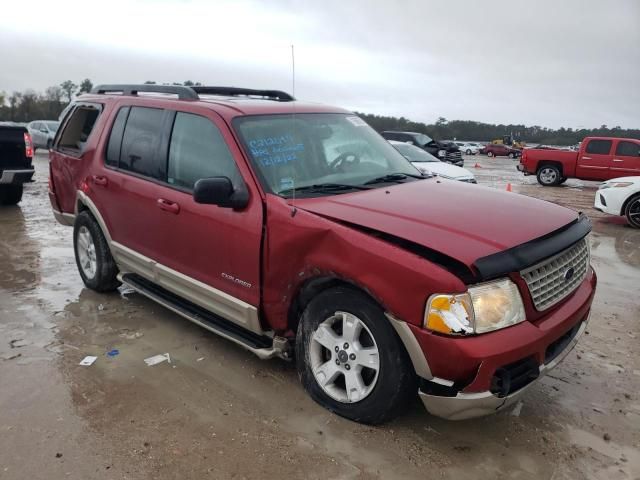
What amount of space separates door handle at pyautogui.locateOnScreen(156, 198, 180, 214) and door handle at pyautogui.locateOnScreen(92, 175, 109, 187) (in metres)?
0.95

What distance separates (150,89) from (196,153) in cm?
125

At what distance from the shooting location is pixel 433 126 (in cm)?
8450

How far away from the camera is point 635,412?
134 inches

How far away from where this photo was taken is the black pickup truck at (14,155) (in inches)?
367

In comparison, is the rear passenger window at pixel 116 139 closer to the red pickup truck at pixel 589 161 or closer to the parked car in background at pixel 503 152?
the red pickup truck at pixel 589 161

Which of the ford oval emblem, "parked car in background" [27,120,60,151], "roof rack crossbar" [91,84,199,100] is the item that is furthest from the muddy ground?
"parked car in background" [27,120,60,151]

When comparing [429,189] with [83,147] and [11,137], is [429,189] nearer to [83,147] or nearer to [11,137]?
[83,147]

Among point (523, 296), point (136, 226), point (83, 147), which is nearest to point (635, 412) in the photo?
point (523, 296)

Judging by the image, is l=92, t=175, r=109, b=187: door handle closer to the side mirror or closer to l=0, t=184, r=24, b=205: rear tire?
the side mirror

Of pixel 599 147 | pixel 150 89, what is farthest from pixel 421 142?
pixel 150 89

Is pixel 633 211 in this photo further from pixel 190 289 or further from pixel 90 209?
pixel 90 209

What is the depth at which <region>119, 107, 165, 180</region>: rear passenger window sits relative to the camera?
4.29 metres

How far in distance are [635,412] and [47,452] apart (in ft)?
11.4

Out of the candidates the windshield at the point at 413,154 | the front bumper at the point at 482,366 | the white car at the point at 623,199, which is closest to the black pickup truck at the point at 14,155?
the windshield at the point at 413,154
